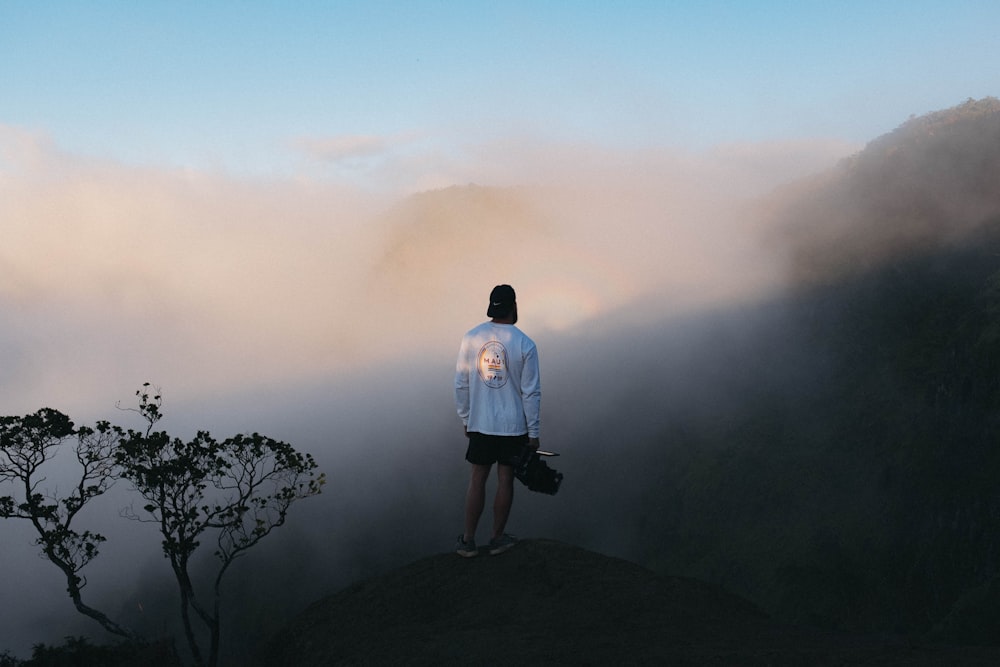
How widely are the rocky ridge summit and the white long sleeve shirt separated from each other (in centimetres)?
174

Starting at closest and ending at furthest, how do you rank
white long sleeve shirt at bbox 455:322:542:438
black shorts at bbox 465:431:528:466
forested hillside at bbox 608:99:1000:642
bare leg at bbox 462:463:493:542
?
white long sleeve shirt at bbox 455:322:542:438, black shorts at bbox 465:431:528:466, bare leg at bbox 462:463:493:542, forested hillside at bbox 608:99:1000:642

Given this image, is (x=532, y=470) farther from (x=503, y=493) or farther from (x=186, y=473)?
(x=186, y=473)

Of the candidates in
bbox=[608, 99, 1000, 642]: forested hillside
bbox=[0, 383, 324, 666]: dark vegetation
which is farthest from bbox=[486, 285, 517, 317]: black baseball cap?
bbox=[608, 99, 1000, 642]: forested hillside

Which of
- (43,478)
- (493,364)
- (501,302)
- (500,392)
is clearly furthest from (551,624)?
(43,478)

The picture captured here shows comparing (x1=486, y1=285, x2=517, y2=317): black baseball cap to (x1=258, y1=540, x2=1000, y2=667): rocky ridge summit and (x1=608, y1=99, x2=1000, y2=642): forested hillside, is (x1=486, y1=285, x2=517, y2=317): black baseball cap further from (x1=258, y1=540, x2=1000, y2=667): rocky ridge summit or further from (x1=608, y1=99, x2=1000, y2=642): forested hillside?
(x1=608, y1=99, x2=1000, y2=642): forested hillside

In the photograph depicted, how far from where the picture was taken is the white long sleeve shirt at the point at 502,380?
9297mm

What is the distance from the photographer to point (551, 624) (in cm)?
845

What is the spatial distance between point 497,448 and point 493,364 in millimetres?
934

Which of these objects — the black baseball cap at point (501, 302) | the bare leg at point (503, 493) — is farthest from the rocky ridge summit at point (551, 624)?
the black baseball cap at point (501, 302)

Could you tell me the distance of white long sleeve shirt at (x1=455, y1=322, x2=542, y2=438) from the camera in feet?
30.5

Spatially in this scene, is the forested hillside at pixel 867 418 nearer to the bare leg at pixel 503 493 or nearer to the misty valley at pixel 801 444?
the misty valley at pixel 801 444

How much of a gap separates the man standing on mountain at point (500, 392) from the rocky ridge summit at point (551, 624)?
919mm

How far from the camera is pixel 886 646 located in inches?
275

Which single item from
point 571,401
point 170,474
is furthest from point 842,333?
point 170,474
